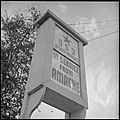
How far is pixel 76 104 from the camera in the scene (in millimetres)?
1309

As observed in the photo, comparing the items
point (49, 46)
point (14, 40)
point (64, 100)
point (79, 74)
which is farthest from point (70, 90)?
point (14, 40)

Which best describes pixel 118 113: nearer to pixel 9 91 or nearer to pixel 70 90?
pixel 9 91

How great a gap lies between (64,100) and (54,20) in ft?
2.34

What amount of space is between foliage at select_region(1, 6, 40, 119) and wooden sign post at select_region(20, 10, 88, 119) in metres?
1.80

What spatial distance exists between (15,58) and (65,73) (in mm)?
2294

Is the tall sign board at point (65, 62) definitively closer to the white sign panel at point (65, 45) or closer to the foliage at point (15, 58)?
the white sign panel at point (65, 45)

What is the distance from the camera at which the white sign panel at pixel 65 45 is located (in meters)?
1.52

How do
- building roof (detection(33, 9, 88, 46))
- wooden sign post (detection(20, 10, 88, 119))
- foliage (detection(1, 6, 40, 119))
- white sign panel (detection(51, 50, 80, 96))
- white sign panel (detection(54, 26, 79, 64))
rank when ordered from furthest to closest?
foliage (detection(1, 6, 40, 119))
building roof (detection(33, 9, 88, 46))
white sign panel (detection(54, 26, 79, 64))
white sign panel (detection(51, 50, 80, 96))
wooden sign post (detection(20, 10, 88, 119))

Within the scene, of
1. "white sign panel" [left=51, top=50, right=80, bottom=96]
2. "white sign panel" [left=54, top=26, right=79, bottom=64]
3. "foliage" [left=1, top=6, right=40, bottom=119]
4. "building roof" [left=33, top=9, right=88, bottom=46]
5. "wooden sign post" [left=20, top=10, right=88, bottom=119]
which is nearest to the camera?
"wooden sign post" [left=20, top=10, right=88, bottom=119]

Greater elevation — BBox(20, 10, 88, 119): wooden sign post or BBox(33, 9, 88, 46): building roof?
BBox(33, 9, 88, 46): building roof

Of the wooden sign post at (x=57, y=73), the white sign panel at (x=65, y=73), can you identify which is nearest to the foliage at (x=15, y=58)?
the wooden sign post at (x=57, y=73)

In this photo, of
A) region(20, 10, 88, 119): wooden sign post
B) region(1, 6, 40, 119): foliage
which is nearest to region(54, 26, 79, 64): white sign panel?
region(20, 10, 88, 119): wooden sign post

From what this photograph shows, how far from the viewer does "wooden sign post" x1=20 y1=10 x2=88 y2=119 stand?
4.01 ft

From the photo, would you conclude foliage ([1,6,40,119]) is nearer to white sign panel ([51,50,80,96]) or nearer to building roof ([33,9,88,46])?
building roof ([33,9,88,46])
